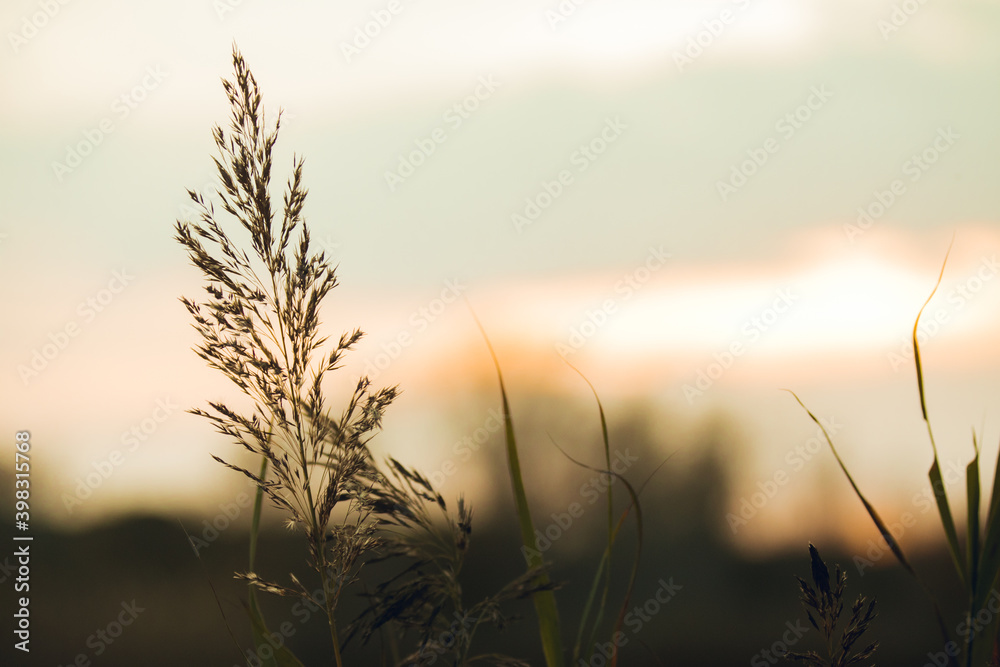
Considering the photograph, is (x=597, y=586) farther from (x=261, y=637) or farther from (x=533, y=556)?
(x=261, y=637)

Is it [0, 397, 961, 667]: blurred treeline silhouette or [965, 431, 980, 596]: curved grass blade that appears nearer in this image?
[965, 431, 980, 596]: curved grass blade

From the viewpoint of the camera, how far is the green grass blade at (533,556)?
1018mm

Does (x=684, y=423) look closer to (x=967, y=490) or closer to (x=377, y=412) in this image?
(x=967, y=490)

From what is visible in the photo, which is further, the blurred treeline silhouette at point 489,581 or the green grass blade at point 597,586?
the blurred treeline silhouette at point 489,581

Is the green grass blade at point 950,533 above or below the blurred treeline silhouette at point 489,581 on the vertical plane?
above

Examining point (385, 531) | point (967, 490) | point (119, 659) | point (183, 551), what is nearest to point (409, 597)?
point (385, 531)

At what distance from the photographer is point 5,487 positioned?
2.12 m

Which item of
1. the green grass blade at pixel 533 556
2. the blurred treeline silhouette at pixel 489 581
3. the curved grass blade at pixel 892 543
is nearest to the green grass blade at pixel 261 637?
the green grass blade at pixel 533 556

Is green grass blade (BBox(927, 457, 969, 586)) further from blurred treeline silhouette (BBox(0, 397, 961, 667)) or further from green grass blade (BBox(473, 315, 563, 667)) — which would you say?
blurred treeline silhouette (BBox(0, 397, 961, 667))

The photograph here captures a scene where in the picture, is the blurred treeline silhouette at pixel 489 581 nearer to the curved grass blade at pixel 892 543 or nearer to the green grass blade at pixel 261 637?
the green grass blade at pixel 261 637

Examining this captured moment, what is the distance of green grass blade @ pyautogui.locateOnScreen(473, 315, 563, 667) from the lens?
1018mm

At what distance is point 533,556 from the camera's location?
1.04m

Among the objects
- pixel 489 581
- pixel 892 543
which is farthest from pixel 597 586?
pixel 489 581

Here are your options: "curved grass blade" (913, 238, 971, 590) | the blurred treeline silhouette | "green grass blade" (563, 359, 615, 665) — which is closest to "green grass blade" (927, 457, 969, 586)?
"curved grass blade" (913, 238, 971, 590)
